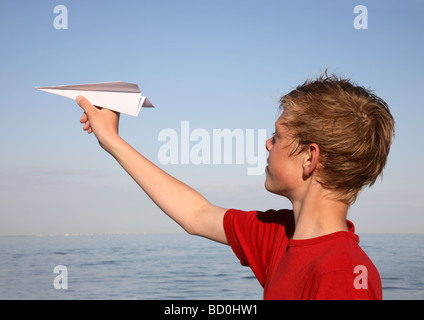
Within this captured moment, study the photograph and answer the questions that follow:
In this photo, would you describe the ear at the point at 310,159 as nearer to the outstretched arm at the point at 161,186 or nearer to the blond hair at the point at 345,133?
the blond hair at the point at 345,133

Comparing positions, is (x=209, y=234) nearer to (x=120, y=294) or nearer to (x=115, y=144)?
(x=115, y=144)

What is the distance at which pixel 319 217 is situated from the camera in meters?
1.90

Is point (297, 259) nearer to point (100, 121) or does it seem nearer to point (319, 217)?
point (319, 217)

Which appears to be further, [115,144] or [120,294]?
[120,294]

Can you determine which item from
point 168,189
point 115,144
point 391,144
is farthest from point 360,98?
point 115,144

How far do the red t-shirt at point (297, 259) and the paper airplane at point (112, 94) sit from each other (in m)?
0.70

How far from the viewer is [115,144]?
238cm

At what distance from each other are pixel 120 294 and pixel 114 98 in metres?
10.8

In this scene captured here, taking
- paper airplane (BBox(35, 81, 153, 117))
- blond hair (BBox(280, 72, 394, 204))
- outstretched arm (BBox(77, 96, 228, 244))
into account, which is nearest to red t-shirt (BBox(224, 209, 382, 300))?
outstretched arm (BBox(77, 96, 228, 244))

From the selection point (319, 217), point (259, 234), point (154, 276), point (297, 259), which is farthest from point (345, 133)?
point (154, 276)

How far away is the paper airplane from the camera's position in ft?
7.17

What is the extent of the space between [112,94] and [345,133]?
1085 mm
